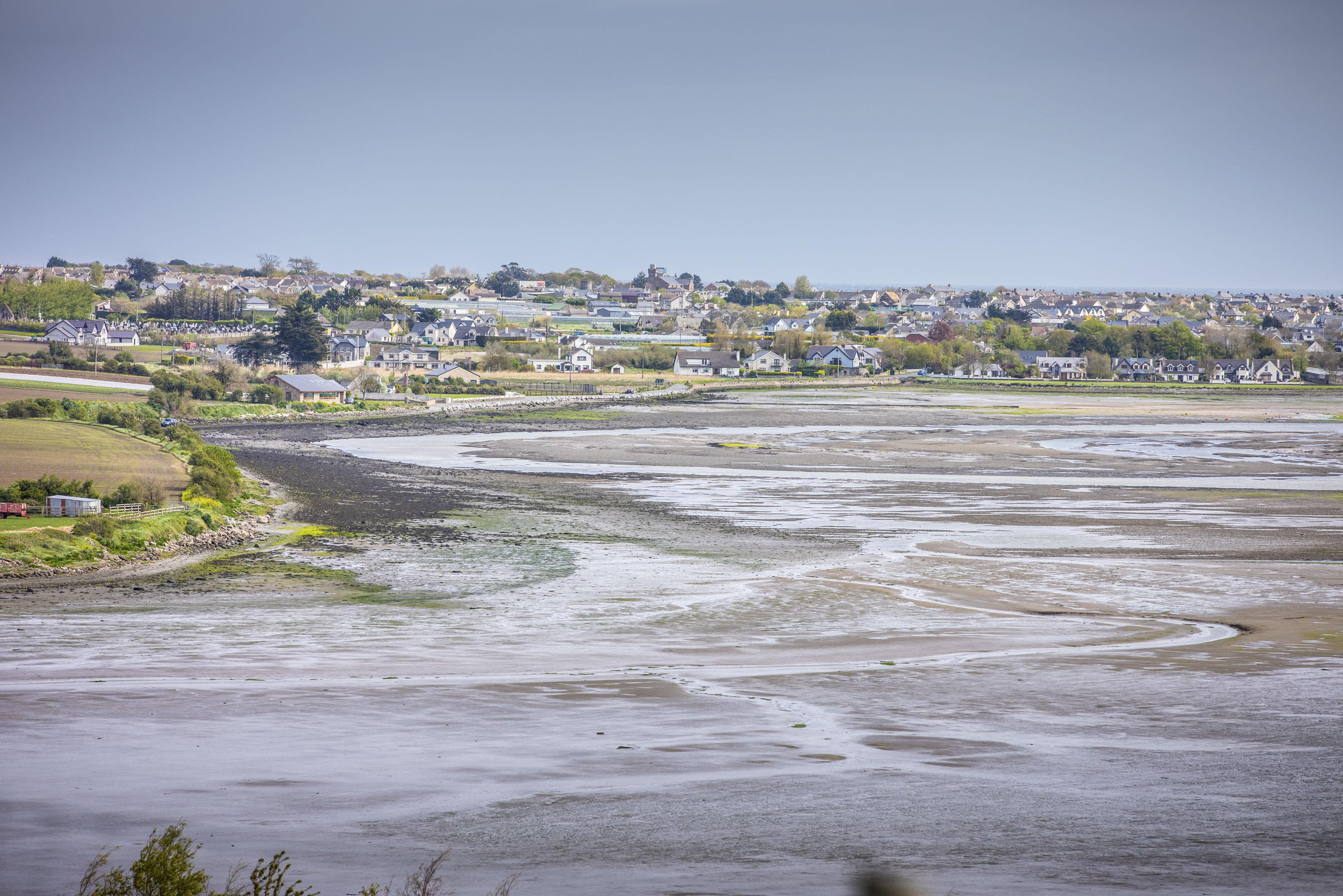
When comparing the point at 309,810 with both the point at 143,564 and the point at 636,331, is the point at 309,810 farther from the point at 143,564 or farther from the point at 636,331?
the point at 636,331

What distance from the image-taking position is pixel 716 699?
38.6 feet

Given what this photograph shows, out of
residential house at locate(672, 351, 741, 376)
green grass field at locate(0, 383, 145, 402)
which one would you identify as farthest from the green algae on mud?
residential house at locate(672, 351, 741, 376)

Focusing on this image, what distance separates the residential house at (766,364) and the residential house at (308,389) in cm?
4540

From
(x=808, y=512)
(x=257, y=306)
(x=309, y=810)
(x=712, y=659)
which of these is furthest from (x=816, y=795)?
(x=257, y=306)

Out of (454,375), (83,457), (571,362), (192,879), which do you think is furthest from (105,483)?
(571,362)

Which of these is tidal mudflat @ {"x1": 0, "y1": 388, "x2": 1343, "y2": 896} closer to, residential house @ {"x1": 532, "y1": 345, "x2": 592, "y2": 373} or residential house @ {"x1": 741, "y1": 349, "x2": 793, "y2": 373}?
residential house @ {"x1": 532, "y1": 345, "x2": 592, "y2": 373}

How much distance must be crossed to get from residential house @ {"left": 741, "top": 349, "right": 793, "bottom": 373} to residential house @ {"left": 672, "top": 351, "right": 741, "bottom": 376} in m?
1.94

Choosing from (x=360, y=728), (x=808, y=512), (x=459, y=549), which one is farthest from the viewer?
(x=808, y=512)

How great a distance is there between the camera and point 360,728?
10.5 m

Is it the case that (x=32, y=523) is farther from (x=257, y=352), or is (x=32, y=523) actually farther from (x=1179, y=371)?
(x=1179, y=371)

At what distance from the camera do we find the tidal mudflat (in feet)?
25.3

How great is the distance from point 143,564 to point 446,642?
8.99 m

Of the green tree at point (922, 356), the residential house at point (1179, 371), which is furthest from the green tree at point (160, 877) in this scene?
the green tree at point (922, 356)

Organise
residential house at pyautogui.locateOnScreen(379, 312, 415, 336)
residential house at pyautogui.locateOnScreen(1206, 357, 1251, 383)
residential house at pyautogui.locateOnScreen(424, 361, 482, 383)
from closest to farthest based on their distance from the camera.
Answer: residential house at pyautogui.locateOnScreen(424, 361, 482, 383) < residential house at pyautogui.locateOnScreen(1206, 357, 1251, 383) < residential house at pyautogui.locateOnScreen(379, 312, 415, 336)
